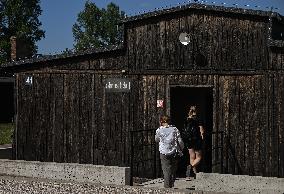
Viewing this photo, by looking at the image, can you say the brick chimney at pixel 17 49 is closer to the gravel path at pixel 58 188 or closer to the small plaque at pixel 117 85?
the small plaque at pixel 117 85

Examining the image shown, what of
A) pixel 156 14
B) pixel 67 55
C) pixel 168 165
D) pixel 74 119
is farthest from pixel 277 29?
pixel 74 119

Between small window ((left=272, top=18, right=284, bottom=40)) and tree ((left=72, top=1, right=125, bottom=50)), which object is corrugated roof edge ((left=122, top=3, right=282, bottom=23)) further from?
tree ((left=72, top=1, right=125, bottom=50))

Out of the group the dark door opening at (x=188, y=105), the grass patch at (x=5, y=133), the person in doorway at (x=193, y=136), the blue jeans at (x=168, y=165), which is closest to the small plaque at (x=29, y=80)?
the dark door opening at (x=188, y=105)

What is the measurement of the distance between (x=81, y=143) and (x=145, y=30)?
11.5 ft

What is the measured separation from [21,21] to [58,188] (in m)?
48.3

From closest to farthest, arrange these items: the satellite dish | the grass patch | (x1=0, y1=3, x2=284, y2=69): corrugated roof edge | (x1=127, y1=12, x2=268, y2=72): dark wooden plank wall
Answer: (x1=0, y1=3, x2=284, y2=69): corrugated roof edge → (x1=127, y1=12, x2=268, y2=72): dark wooden plank wall → the satellite dish → the grass patch

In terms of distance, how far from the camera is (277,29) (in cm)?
1282

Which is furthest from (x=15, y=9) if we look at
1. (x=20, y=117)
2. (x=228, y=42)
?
(x=228, y=42)

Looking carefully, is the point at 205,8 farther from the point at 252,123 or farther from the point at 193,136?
the point at 193,136

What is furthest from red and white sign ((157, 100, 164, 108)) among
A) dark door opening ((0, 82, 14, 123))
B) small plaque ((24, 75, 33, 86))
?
dark door opening ((0, 82, 14, 123))

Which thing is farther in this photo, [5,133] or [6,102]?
[6,102]

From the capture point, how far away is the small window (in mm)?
12242

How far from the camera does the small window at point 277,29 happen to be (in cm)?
1224

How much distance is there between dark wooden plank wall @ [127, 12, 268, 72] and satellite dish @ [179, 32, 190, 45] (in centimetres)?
10
